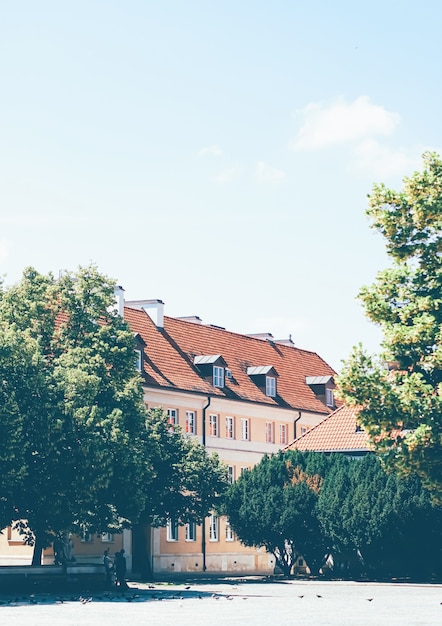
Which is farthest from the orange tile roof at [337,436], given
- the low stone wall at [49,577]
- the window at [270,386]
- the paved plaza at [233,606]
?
the low stone wall at [49,577]

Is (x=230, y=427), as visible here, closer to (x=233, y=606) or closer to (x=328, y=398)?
(x=328, y=398)

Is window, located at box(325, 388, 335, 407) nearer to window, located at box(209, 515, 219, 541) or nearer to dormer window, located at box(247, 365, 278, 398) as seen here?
dormer window, located at box(247, 365, 278, 398)

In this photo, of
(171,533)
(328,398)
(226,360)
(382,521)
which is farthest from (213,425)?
(382,521)

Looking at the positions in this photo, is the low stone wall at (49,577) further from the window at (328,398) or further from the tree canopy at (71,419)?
the window at (328,398)

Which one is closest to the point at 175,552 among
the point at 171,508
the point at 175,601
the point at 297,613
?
the point at 171,508

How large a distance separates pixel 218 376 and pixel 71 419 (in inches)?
1090

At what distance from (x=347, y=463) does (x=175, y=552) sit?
13292 mm

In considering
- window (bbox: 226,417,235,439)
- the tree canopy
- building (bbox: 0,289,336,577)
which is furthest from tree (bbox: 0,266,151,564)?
window (bbox: 226,417,235,439)

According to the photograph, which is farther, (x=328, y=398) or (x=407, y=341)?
(x=328, y=398)

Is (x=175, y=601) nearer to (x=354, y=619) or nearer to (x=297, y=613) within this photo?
(x=297, y=613)

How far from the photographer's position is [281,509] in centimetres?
5578

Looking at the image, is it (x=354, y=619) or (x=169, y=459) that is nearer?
(x=354, y=619)

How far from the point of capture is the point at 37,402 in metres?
44.2

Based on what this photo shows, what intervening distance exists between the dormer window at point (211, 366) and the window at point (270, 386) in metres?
5.27
